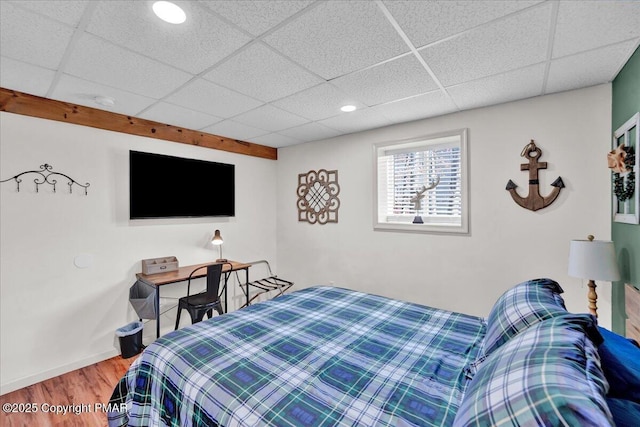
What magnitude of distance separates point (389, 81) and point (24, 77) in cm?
262

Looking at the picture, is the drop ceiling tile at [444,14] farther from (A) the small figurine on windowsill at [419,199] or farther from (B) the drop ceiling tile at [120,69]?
(A) the small figurine on windowsill at [419,199]

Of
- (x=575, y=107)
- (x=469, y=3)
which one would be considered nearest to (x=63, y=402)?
(x=469, y=3)

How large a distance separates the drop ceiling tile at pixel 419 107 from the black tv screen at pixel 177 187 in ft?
7.10

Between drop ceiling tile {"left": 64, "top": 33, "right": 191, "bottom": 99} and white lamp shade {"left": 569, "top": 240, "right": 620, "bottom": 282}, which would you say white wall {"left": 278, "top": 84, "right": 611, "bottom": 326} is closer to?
white lamp shade {"left": 569, "top": 240, "right": 620, "bottom": 282}

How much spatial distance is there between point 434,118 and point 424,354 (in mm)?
2317

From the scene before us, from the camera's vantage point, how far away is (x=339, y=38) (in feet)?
5.11

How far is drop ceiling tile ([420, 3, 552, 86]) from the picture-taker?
1438 millimetres

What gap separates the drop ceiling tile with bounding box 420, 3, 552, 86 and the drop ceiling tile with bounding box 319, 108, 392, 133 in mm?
857

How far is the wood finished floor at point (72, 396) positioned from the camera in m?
1.92

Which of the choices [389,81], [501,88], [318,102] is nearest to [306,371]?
[389,81]

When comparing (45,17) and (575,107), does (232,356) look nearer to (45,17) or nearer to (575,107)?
(45,17)

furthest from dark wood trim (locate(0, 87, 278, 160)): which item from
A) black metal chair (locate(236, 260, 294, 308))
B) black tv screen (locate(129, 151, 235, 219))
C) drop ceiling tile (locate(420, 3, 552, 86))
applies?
drop ceiling tile (locate(420, 3, 552, 86))

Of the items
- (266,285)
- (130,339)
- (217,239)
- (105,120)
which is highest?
(105,120)

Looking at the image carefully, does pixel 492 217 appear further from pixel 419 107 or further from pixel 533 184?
pixel 419 107
